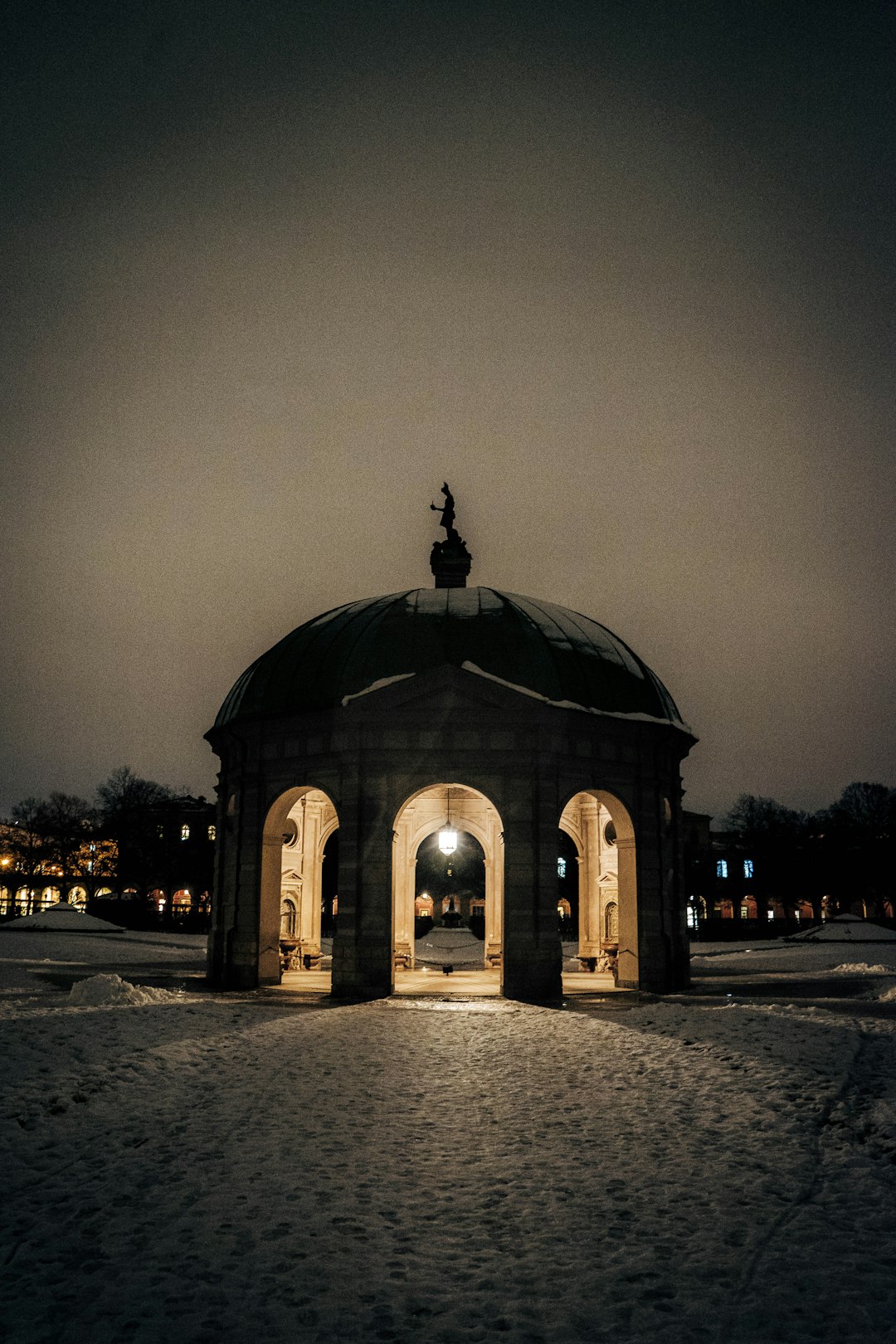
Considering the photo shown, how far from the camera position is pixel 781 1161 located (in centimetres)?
1155

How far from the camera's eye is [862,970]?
36.6 m

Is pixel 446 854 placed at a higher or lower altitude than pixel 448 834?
lower

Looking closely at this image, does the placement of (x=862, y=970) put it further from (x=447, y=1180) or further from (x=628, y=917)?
(x=447, y=1180)

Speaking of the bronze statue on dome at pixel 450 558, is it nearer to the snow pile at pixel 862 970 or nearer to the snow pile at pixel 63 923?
the snow pile at pixel 862 970

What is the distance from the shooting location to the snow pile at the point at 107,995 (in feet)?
69.9

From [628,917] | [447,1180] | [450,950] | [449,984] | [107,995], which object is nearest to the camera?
[447,1180]

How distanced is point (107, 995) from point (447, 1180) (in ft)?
41.8

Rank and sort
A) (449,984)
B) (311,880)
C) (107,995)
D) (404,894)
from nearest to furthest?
(107,995) < (449,984) < (404,894) < (311,880)

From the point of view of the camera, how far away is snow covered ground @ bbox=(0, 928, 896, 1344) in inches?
322

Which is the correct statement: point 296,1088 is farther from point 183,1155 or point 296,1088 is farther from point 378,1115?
point 183,1155

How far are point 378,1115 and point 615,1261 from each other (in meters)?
5.13

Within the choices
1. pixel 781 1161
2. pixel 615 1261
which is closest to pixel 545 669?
pixel 781 1161

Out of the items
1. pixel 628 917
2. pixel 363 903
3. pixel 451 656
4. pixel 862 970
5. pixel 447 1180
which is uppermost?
pixel 451 656

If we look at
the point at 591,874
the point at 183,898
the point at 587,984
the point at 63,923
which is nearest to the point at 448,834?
the point at 591,874
